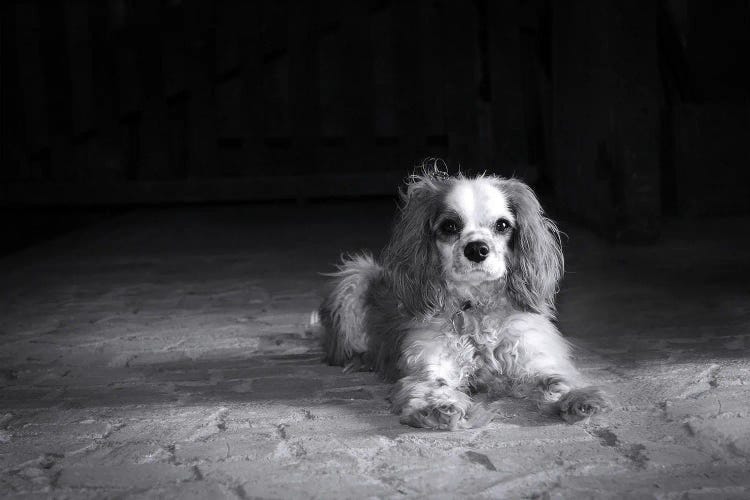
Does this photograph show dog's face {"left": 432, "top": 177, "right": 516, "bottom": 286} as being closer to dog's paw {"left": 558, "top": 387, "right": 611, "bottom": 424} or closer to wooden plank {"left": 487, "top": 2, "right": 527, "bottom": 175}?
dog's paw {"left": 558, "top": 387, "right": 611, "bottom": 424}

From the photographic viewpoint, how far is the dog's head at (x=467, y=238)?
3.69 m

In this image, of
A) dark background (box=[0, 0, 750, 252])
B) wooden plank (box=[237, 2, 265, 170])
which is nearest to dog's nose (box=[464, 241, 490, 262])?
dark background (box=[0, 0, 750, 252])

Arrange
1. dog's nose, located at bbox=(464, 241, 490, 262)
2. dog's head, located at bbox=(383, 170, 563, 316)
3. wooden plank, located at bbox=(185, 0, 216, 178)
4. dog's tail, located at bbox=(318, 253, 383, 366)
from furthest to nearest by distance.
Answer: wooden plank, located at bbox=(185, 0, 216, 178) < dog's tail, located at bbox=(318, 253, 383, 366) < dog's head, located at bbox=(383, 170, 563, 316) < dog's nose, located at bbox=(464, 241, 490, 262)

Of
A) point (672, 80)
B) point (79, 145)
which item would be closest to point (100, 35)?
point (79, 145)

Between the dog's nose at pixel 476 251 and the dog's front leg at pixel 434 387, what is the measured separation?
1.29ft

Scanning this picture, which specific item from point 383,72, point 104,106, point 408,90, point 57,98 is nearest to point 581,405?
point 408,90

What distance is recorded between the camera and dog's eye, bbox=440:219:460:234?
12.1 ft

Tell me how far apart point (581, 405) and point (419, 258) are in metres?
0.98

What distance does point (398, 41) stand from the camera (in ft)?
32.7

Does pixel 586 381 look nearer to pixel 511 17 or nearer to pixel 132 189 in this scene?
pixel 511 17

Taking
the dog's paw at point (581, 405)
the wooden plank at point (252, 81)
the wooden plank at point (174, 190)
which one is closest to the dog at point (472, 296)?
the dog's paw at point (581, 405)

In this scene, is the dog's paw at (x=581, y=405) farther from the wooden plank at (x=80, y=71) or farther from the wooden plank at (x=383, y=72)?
the wooden plank at (x=80, y=71)

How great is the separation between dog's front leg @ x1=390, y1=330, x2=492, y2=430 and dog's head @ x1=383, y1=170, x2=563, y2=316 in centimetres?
19

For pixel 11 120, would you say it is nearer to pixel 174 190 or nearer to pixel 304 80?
pixel 174 190
